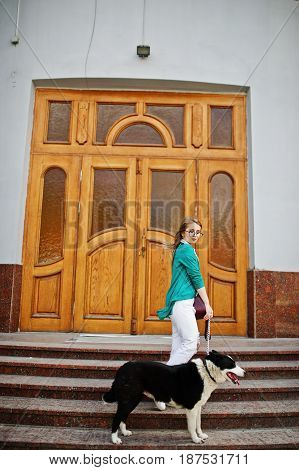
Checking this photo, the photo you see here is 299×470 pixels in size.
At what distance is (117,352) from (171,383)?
1.35m

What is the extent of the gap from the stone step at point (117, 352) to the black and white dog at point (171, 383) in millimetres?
1203

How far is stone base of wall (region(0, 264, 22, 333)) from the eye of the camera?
17.3 ft

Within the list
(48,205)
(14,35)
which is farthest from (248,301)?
(14,35)

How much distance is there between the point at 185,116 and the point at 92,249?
8.15 ft

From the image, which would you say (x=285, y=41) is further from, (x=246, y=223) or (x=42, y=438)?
(x=42, y=438)

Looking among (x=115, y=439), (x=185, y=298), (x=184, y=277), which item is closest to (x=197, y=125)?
(x=184, y=277)

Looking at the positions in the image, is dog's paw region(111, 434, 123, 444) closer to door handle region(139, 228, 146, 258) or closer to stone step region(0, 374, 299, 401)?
stone step region(0, 374, 299, 401)

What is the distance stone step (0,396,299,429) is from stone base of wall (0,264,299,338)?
191 cm

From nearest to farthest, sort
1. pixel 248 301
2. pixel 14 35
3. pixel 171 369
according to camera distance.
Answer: pixel 171 369, pixel 248 301, pixel 14 35

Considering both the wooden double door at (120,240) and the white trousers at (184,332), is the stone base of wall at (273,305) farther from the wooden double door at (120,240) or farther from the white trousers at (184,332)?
the white trousers at (184,332)

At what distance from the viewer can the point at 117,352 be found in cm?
412

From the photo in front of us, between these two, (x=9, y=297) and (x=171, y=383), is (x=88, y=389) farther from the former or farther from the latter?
(x=9, y=297)

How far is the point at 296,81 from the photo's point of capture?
19.5 ft

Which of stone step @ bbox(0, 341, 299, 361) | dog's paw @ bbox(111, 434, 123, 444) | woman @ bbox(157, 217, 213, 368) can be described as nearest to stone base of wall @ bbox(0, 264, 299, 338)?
stone step @ bbox(0, 341, 299, 361)
